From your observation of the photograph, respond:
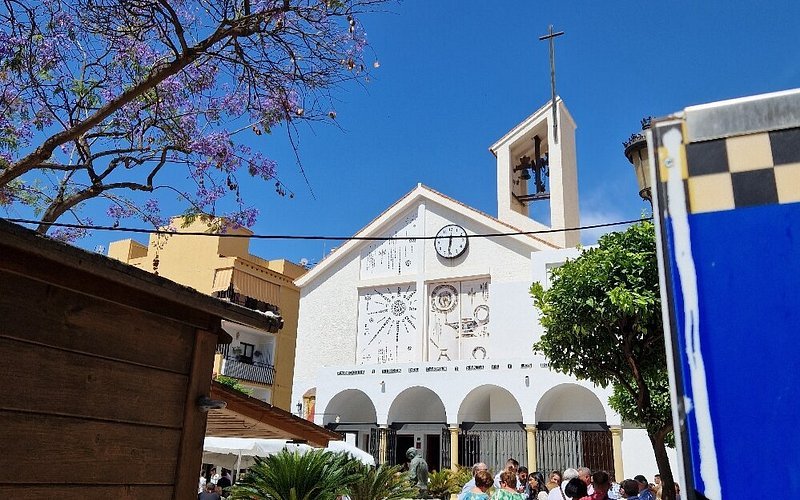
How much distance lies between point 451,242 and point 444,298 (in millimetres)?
2278

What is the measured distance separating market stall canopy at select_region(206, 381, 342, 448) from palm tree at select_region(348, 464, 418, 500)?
2252mm

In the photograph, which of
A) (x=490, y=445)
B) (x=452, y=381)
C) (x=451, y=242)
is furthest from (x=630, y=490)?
(x=451, y=242)

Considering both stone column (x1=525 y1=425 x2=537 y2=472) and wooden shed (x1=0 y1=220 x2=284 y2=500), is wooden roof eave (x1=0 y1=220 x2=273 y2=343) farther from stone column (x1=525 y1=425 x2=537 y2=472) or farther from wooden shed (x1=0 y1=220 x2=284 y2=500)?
stone column (x1=525 y1=425 x2=537 y2=472)

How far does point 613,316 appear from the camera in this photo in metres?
9.70

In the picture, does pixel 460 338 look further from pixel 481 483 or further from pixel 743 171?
pixel 743 171

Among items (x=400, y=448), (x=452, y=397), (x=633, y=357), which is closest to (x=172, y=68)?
(x=633, y=357)

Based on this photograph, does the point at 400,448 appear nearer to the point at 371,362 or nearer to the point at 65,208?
the point at 371,362

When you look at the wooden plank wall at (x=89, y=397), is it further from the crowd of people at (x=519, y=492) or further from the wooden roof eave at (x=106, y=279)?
the crowd of people at (x=519, y=492)

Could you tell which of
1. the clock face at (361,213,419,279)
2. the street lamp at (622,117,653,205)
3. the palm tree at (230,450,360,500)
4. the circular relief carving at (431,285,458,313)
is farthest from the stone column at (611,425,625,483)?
the street lamp at (622,117,653,205)

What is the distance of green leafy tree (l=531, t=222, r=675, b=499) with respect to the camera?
9.41 meters

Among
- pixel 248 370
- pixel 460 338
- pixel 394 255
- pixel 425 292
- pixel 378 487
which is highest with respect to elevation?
pixel 394 255

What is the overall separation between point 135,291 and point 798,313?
10.7 ft

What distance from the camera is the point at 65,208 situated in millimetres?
8750

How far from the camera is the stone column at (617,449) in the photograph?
760 inches
